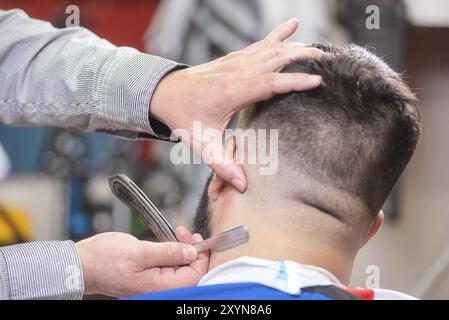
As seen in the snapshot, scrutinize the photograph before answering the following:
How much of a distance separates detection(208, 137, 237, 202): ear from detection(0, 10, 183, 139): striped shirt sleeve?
22cm

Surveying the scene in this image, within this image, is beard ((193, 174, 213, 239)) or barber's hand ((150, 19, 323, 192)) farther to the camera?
beard ((193, 174, 213, 239))

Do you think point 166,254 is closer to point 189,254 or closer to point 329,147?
point 189,254

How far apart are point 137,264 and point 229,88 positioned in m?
0.36

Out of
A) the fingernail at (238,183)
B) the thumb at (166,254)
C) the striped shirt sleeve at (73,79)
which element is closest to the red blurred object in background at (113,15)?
the striped shirt sleeve at (73,79)

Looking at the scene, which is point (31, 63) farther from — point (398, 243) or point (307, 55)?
point (398, 243)

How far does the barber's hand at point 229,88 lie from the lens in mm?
1182

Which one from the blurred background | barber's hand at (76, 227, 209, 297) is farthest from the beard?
the blurred background

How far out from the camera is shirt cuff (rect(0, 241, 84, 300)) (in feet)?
4.58

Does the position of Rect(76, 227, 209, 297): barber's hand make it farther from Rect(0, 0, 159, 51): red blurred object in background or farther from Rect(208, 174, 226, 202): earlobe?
Rect(0, 0, 159, 51): red blurred object in background

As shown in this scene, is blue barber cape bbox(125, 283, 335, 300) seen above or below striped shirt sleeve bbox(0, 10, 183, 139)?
below

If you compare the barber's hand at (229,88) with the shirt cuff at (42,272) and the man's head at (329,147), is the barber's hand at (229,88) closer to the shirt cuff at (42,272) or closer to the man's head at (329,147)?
the man's head at (329,147)

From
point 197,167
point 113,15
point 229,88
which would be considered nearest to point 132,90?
point 229,88

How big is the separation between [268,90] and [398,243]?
10.2ft

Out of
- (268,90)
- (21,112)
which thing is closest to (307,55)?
(268,90)
